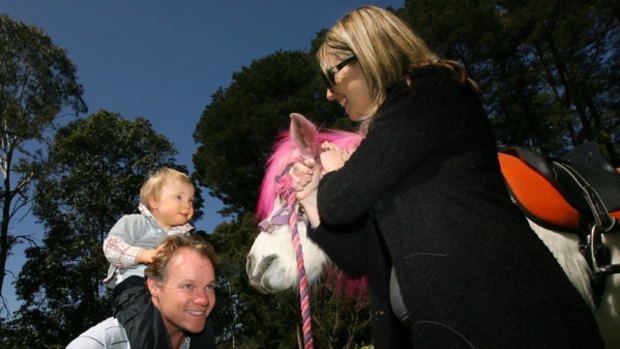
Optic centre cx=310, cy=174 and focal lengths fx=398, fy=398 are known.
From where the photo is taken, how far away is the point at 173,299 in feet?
6.49

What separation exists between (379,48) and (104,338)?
1.75 metres

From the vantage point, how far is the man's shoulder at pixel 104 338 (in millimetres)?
1734

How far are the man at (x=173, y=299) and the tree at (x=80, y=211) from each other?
1491cm

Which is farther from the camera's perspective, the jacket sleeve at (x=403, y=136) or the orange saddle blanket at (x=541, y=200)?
the orange saddle blanket at (x=541, y=200)

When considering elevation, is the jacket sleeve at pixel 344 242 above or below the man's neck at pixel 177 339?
above

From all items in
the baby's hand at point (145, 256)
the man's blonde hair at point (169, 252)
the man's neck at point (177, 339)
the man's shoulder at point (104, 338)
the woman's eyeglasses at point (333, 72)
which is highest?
the woman's eyeglasses at point (333, 72)

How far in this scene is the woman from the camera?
3.24ft

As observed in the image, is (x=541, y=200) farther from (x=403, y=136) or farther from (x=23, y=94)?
(x=23, y=94)

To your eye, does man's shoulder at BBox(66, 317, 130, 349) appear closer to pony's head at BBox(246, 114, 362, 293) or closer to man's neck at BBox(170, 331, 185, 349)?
man's neck at BBox(170, 331, 185, 349)

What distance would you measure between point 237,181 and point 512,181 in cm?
1891

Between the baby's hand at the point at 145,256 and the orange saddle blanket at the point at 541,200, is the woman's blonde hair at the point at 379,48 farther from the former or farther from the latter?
the baby's hand at the point at 145,256

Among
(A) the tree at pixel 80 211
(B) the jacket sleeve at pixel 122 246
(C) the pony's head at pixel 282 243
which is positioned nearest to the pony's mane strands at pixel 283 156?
(C) the pony's head at pixel 282 243

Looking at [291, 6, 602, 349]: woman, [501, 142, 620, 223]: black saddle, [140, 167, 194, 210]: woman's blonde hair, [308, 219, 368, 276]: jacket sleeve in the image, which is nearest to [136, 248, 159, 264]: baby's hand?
[140, 167, 194, 210]: woman's blonde hair

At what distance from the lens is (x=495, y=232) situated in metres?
1.03
